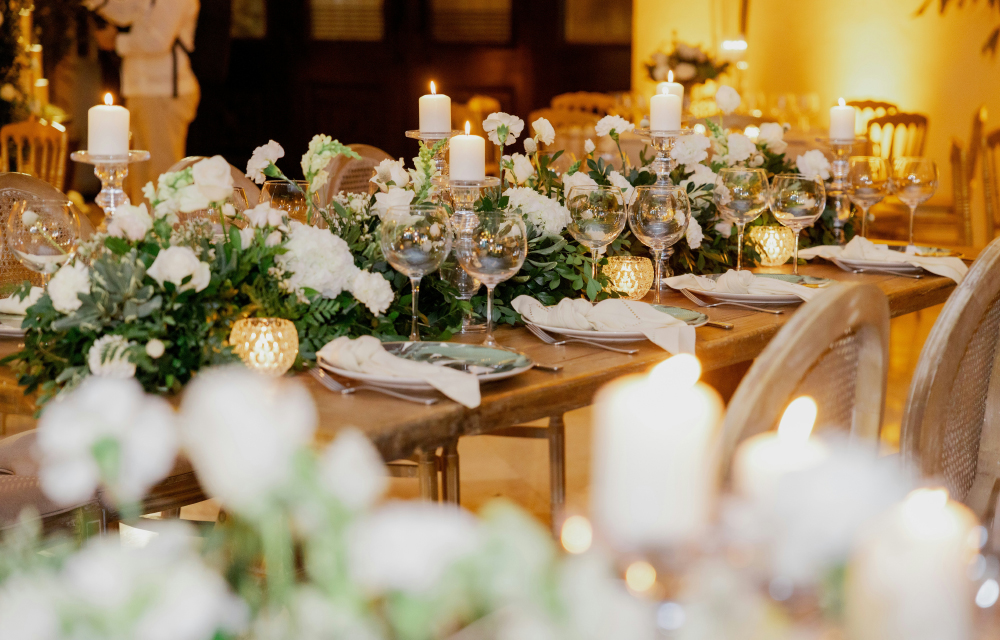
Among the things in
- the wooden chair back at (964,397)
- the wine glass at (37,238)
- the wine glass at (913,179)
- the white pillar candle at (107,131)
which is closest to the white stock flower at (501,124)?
the white pillar candle at (107,131)

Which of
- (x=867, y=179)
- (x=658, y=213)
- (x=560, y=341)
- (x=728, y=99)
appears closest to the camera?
(x=560, y=341)

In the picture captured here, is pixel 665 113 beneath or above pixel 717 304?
above

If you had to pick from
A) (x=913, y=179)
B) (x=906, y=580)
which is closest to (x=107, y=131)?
(x=906, y=580)

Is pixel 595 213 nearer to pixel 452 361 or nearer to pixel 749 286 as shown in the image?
pixel 749 286

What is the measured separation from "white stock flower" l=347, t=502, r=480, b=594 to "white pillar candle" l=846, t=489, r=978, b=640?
146 millimetres

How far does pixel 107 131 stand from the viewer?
62.3 inches

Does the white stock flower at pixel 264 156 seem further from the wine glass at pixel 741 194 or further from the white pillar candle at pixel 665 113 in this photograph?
the wine glass at pixel 741 194

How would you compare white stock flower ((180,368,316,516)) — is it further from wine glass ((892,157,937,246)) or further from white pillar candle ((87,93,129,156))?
wine glass ((892,157,937,246))

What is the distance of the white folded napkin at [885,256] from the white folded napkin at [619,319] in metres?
0.87

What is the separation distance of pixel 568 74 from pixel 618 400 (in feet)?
23.3

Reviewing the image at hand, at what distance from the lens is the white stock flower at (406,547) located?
378 millimetres

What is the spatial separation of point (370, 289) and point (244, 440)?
1111 mm

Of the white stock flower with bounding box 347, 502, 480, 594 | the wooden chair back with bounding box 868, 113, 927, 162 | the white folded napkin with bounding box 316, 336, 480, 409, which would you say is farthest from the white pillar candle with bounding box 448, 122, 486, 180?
the wooden chair back with bounding box 868, 113, 927, 162

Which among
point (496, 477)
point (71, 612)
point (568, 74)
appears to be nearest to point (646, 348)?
point (71, 612)
